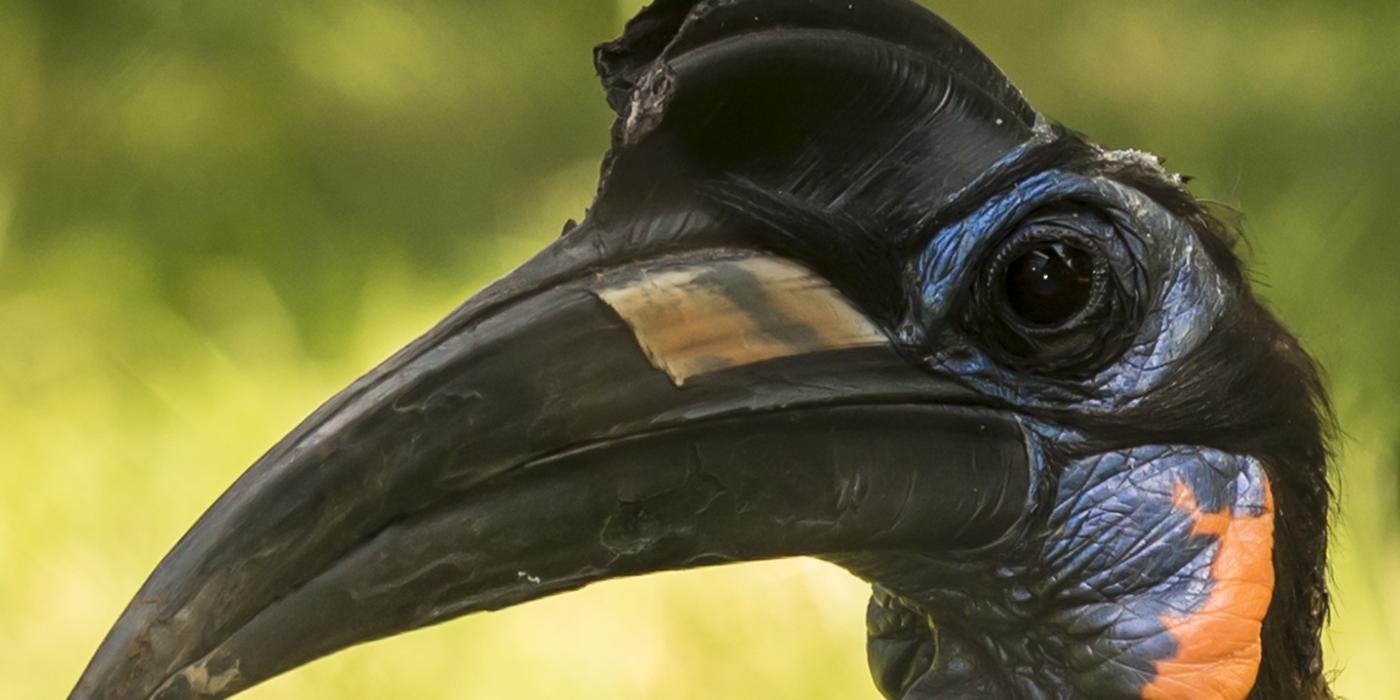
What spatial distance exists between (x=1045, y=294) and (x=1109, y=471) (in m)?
0.13

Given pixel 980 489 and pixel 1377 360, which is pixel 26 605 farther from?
pixel 1377 360

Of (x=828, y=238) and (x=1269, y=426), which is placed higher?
(x=828, y=238)

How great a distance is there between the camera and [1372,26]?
2590 millimetres

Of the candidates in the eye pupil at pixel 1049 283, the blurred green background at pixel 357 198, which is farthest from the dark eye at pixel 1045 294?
the blurred green background at pixel 357 198

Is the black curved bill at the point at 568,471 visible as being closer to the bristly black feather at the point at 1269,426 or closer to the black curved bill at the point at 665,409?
the black curved bill at the point at 665,409

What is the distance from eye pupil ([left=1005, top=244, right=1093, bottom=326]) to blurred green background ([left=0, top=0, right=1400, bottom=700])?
1465 mm

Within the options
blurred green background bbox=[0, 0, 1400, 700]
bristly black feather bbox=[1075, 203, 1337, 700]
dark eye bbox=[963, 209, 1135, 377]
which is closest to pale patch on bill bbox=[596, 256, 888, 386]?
dark eye bbox=[963, 209, 1135, 377]

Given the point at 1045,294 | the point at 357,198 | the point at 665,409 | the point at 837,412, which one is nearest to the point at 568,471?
the point at 665,409

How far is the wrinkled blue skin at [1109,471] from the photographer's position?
1008 millimetres

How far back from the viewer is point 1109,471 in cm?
103

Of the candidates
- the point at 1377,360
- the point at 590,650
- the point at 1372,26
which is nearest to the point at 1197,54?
the point at 1372,26

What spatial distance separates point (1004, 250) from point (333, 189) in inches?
71.8

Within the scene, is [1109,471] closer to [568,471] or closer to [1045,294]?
[1045,294]

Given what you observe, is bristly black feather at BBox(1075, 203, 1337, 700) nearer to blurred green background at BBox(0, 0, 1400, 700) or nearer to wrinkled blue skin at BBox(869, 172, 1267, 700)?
wrinkled blue skin at BBox(869, 172, 1267, 700)
